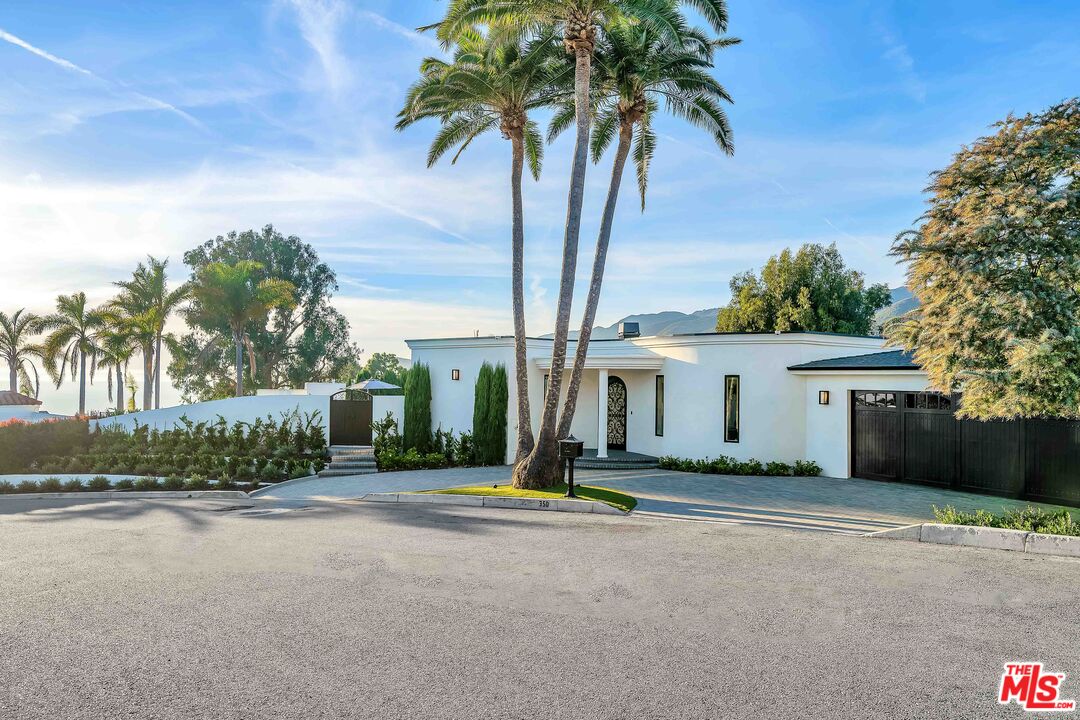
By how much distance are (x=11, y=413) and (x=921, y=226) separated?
3633cm

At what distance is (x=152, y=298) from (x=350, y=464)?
21.5 m

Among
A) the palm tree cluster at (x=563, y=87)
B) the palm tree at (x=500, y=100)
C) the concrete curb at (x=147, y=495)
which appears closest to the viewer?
the palm tree cluster at (x=563, y=87)

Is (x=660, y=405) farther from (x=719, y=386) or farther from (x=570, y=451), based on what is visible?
(x=570, y=451)

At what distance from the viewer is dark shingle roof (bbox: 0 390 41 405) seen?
3431 cm

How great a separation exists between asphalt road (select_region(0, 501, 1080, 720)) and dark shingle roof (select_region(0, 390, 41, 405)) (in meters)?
32.5

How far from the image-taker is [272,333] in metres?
40.1

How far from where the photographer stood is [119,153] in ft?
52.8

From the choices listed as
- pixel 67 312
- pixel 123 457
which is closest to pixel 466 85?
pixel 123 457

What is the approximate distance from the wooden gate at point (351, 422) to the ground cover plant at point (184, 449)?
60 cm

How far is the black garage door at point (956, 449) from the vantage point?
12328 mm

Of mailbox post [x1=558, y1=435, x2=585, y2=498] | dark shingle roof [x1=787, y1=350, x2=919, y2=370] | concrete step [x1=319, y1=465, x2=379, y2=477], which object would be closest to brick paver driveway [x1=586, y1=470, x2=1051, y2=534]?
mailbox post [x1=558, y1=435, x2=585, y2=498]

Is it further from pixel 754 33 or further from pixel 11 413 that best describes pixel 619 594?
pixel 11 413

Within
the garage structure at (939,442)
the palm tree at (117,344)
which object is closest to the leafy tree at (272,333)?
the palm tree at (117,344)

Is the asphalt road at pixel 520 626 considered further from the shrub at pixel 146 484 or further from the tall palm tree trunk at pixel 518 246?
the tall palm tree trunk at pixel 518 246
